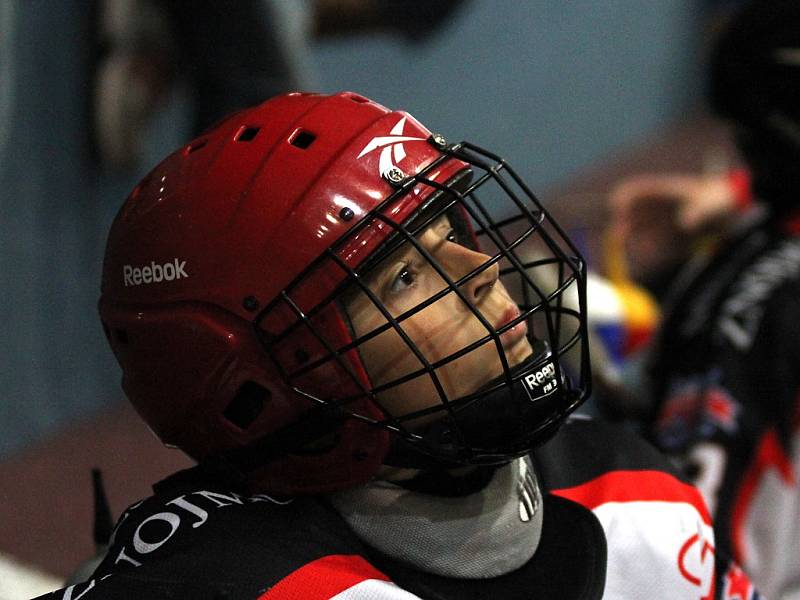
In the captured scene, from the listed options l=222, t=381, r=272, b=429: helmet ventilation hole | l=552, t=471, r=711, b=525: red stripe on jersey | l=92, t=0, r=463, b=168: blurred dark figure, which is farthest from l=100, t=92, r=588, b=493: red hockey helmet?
l=92, t=0, r=463, b=168: blurred dark figure

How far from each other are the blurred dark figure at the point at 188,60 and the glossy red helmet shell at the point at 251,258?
3.70 ft

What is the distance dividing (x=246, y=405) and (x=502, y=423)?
0.24 metres

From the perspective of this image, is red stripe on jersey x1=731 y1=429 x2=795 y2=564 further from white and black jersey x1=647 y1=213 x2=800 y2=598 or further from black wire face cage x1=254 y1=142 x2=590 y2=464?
black wire face cage x1=254 y1=142 x2=590 y2=464

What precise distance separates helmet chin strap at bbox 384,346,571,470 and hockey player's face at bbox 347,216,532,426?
0.08 ft

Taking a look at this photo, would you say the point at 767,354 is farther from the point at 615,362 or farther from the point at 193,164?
the point at 193,164

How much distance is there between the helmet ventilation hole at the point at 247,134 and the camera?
0.99m

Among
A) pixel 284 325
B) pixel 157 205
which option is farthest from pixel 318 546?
pixel 157 205

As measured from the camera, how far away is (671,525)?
1139mm

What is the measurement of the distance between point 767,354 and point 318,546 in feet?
3.32

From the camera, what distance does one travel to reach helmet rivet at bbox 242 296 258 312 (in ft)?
3.07

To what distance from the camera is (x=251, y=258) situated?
0.93m

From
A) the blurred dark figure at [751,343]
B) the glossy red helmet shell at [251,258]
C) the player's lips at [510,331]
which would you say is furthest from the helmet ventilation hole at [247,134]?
the blurred dark figure at [751,343]

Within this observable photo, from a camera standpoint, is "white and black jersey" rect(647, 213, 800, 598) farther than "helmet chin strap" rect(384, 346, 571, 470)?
Yes

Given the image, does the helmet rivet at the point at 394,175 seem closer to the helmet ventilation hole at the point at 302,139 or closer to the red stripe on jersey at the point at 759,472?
the helmet ventilation hole at the point at 302,139
